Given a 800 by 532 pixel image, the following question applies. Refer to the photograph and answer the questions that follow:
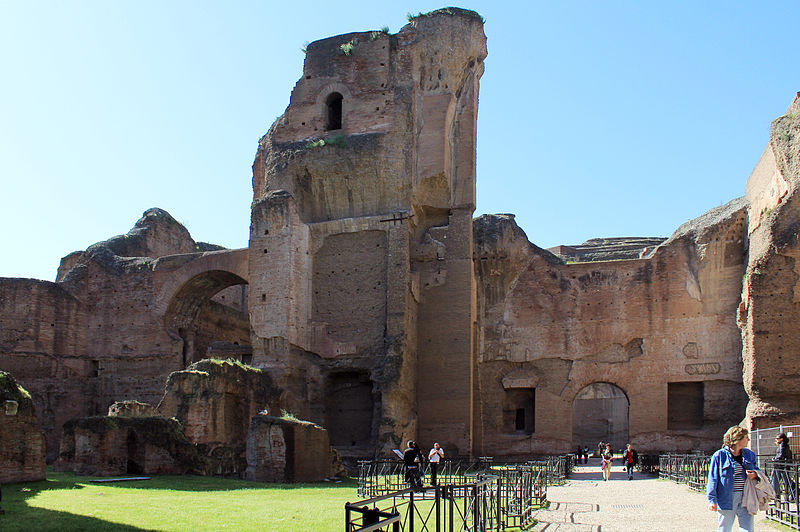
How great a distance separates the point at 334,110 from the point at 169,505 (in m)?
16.1

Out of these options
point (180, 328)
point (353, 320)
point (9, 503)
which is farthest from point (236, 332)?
point (9, 503)

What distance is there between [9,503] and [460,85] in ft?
58.7

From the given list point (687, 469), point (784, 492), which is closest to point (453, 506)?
point (784, 492)

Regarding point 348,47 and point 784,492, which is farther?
point 348,47

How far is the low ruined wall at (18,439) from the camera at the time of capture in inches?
475

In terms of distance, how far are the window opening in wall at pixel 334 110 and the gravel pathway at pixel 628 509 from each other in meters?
12.7

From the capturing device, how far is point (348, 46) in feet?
78.5

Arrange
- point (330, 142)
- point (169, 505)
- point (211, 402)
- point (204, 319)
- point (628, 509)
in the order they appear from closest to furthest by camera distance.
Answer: point (169, 505), point (628, 509), point (211, 402), point (330, 142), point (204, 319)

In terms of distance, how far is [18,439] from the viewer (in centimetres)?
1232

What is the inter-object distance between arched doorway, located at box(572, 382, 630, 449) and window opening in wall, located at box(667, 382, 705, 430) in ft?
26.2

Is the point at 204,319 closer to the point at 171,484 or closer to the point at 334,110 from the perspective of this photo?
the point at 334,110

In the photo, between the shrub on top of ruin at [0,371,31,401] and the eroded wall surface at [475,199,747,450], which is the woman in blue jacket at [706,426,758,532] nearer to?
the shrub on top of ruin at [0,371,31,401]

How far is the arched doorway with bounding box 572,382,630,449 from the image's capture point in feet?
102

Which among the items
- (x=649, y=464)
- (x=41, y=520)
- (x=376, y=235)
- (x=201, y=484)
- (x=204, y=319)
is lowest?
(x=649, y=464)
